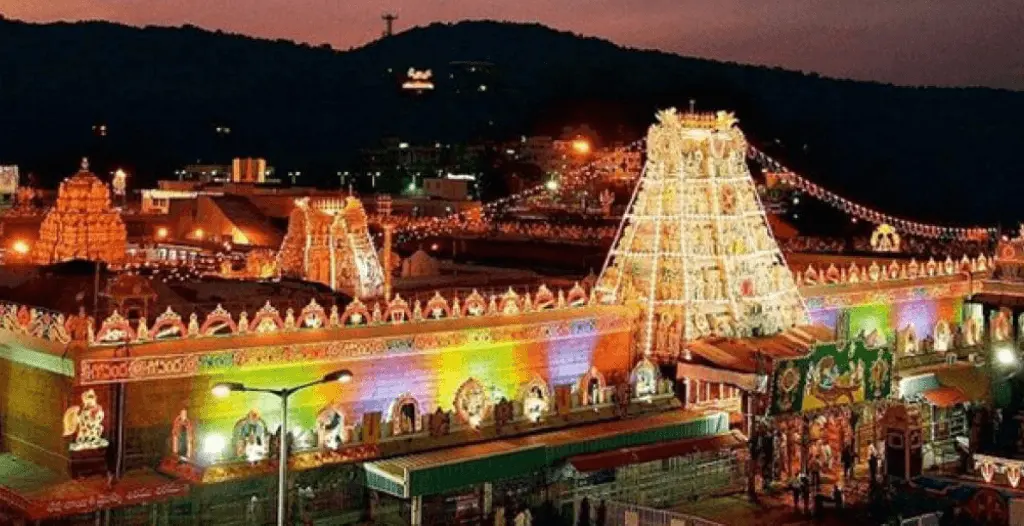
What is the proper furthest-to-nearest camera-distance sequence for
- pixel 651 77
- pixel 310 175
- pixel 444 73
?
pixel 444 73, pixel 651 77, pixel 310 175

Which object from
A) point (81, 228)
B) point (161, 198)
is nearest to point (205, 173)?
point (161, 198)

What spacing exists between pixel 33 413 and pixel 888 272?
2132 centimetres

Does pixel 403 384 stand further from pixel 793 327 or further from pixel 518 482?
pixel 793 327

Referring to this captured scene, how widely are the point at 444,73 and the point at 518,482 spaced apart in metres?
168

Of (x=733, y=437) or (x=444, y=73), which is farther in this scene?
(x=444, y=73)

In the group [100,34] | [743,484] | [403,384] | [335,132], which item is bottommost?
[743,484]

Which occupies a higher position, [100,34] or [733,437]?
[100,34]

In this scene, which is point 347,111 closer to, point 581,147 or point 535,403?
point 581,147

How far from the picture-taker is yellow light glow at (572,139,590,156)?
90.1 metres

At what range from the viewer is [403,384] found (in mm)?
21812

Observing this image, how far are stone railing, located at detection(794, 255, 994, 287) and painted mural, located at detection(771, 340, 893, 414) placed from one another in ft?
11.8

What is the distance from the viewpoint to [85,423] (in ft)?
59.0

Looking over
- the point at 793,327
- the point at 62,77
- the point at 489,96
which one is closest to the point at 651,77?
the point at 489,96

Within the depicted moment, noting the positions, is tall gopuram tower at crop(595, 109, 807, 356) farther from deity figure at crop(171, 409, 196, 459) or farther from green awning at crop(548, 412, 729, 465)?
deity figure at crop(171, 409, 196, 459)
